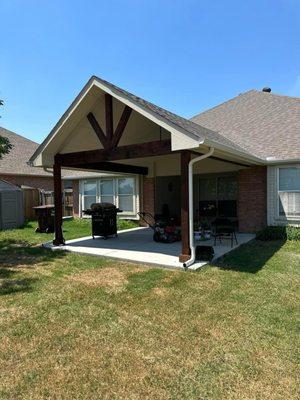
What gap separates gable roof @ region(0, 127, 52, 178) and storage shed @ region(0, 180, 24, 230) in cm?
294

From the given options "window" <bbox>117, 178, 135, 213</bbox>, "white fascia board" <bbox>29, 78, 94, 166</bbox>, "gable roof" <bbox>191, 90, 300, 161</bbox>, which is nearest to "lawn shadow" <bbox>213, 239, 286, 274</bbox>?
"gable roof" <bbox>191, 90, 300, 161</bbox>

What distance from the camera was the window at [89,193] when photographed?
57.4 ft

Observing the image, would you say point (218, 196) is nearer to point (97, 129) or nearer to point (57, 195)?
point (57, 195)

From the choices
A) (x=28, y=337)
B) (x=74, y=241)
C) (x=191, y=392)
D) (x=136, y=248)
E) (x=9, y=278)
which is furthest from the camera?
(x=74, y=241)

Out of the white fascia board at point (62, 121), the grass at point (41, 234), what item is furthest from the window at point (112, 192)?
the white fascia board at point (62, 121)

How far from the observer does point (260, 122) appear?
1434cm

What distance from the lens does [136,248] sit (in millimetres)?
9406

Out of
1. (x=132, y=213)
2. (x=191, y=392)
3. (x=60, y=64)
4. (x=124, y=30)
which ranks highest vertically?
Result: (x=124, y=30)

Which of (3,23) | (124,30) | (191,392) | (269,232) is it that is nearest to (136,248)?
(269,232)

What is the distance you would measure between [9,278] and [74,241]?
4490mm

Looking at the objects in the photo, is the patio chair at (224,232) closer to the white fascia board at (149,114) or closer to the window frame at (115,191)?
the white fascia board at (149,114)

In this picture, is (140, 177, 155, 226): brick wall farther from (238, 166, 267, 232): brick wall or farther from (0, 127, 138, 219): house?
(238, 166, 267, 232): brick wall

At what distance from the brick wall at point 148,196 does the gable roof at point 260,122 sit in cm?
400

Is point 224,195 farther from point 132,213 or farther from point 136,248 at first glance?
point 136,248
